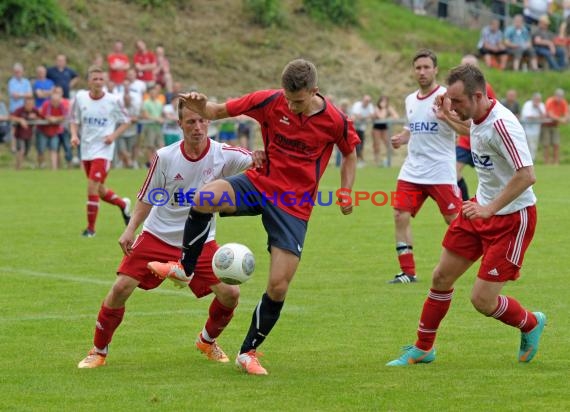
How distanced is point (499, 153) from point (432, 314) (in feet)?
4.11

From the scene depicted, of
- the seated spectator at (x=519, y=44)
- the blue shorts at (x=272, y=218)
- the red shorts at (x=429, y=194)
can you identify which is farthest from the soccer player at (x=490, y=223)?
the seated spectator at (x=519, y=44)

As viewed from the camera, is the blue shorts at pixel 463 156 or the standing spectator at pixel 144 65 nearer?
the blue shorts at pixel 463 156

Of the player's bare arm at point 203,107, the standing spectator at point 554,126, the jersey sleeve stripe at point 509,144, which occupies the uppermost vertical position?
the player's bare arm at point 203,107

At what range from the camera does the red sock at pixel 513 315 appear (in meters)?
8.04

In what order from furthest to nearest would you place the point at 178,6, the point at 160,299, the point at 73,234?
the point at 178,6 < the point at 73,234 < the point at 160,299

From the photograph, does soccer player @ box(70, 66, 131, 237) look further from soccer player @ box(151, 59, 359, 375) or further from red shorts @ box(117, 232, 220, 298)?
soccer player @ box(151, 59, 359, 375)

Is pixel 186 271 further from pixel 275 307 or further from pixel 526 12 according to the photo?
pixel 526 12

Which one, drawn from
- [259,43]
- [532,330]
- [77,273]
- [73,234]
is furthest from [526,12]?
[532,330]

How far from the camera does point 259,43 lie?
125 ft

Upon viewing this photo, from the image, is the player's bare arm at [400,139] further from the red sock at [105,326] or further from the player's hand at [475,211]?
the red sock at [105,326]

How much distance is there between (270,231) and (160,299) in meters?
3.81

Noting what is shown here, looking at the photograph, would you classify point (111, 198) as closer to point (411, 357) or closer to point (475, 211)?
point (411, 357)

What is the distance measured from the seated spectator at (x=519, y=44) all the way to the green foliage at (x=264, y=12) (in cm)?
740

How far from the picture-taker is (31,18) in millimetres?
34375
